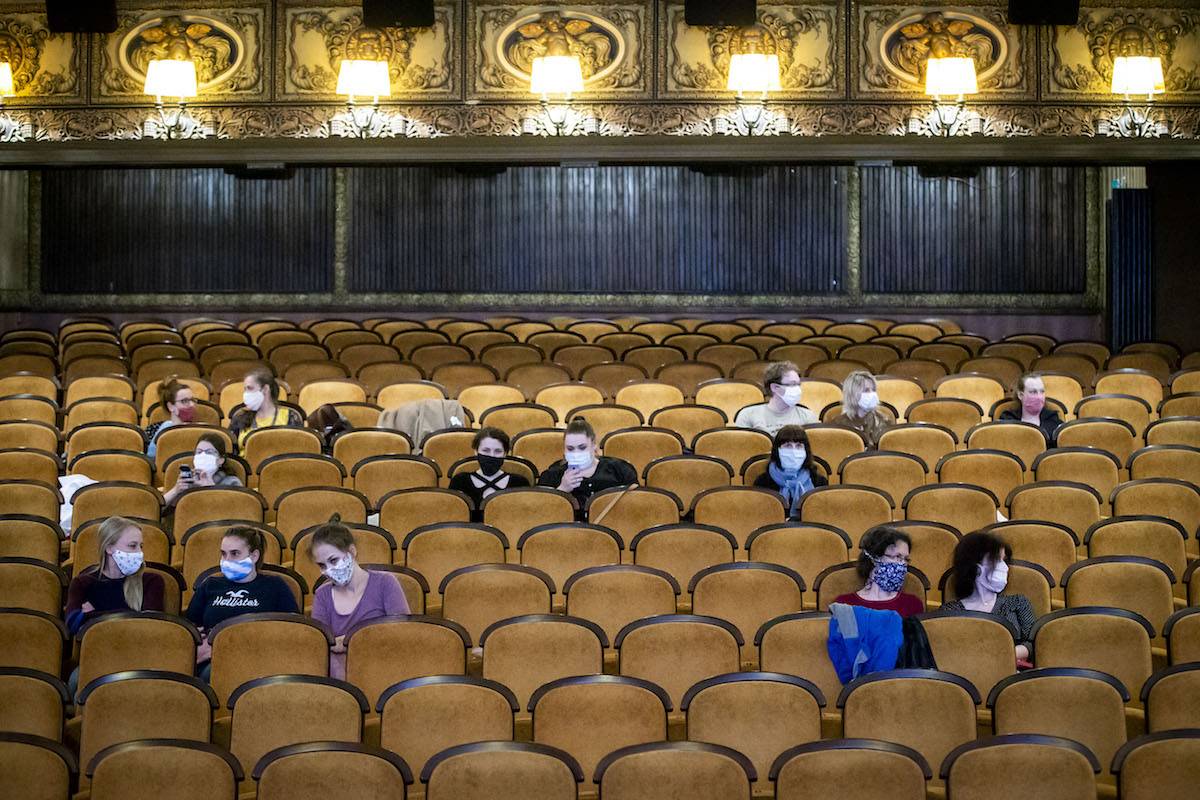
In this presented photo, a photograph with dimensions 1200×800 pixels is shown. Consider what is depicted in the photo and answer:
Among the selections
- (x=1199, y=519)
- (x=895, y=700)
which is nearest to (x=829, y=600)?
(x=895, y=700)

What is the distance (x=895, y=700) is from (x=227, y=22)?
997 centimetres

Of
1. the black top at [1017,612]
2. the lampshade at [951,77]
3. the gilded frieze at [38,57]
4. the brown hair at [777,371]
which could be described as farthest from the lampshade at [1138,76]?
the gilded frieze at [38,57]

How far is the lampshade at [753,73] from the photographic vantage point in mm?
11961

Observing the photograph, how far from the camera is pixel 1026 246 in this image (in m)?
14.3

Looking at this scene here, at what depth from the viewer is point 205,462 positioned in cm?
664

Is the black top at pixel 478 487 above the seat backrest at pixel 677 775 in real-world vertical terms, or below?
above

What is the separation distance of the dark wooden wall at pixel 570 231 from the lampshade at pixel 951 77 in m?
2.44

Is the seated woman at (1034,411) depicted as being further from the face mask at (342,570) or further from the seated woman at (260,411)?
the face mask at (342,570)

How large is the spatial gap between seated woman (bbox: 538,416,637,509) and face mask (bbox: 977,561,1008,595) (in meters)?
2.06

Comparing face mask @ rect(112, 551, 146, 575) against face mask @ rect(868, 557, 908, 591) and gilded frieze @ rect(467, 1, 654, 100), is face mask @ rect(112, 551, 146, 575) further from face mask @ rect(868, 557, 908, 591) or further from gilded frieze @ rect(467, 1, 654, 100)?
gilded frieze @ rect(467, 1, 654, 100)

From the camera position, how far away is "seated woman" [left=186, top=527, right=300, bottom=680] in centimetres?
536

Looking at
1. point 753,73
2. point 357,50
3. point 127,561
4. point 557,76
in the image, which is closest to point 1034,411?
point 127,561

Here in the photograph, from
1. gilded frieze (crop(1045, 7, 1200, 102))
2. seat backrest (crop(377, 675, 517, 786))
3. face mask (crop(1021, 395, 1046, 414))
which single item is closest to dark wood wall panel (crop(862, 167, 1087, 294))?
gilded frieze (crop(1045, 7, 1200, 102))

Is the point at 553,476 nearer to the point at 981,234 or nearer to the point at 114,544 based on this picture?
the point at 114,544
